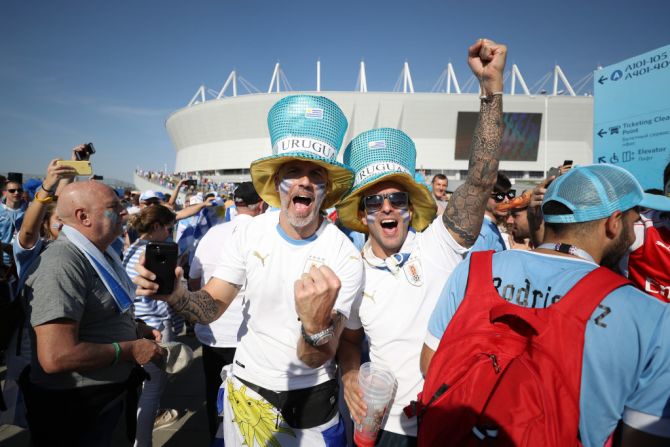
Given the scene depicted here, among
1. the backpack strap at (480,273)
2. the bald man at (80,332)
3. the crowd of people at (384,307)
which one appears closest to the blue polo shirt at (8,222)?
the crowd of people at (384,307)

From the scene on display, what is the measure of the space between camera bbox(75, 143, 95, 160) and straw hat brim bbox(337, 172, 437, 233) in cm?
276

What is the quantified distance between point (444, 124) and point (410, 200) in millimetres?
56030

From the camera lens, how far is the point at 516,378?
45.2 inches

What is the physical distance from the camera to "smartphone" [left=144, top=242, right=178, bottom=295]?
4.92 ft

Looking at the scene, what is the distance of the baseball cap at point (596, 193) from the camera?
1.42m

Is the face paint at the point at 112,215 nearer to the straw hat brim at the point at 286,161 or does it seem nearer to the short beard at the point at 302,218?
the straw hat brim at the point at 286,161

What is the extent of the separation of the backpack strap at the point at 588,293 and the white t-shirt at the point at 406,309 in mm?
670

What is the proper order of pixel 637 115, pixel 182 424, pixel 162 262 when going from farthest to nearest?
pixel 182 424 → pixel 637 115 → pixel 162 262

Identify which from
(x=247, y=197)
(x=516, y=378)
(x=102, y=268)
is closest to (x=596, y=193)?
(x=516, y=378)

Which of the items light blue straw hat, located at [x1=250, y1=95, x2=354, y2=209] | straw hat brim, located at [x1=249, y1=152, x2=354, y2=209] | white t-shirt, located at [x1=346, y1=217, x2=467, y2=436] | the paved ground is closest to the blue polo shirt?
the paved ground

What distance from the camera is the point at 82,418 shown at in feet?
7.17

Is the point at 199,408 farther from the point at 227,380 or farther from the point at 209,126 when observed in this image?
the point at 209,126

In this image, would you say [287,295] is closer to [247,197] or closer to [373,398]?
[373,398]

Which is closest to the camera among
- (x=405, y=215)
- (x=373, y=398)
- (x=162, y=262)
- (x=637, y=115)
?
(x=162, y=262)
